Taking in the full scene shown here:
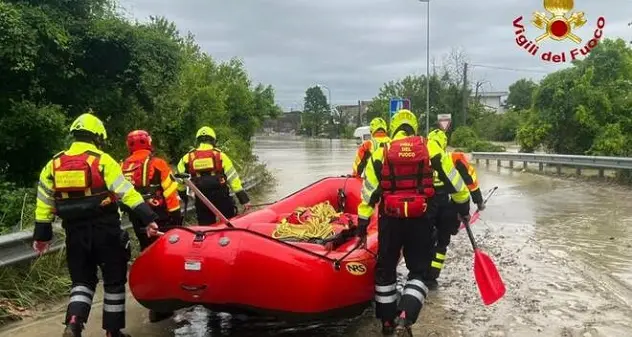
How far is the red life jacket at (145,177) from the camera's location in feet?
20.4

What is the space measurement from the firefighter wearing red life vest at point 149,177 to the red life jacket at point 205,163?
100 centimetres

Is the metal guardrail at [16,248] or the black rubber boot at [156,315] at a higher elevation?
the metal guardrail at [16,248]

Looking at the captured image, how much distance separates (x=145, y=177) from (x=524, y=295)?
4035 mm

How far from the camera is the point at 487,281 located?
5641mm

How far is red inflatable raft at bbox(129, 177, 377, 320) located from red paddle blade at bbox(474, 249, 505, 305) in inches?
47.7

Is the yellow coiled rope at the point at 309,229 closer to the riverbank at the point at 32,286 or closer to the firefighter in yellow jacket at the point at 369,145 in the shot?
the riverbank at the point at 32,286

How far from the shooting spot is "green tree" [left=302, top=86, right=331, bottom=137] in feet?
332

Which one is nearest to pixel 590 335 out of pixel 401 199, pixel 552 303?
pixel 552 303

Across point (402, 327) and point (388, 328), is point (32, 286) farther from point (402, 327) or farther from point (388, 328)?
point (402, 327)

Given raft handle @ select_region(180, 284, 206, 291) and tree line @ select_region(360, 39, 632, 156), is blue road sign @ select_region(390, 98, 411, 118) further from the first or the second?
raft handle @ select_region(180, 284, 206, 291)

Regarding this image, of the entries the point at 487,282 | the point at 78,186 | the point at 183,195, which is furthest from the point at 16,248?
the point at 487,282

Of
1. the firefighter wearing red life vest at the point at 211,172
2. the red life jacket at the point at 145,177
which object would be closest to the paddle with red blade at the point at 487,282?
the firefighter wearing red life vest at the point at 211,172

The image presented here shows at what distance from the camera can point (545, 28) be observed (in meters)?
14.8

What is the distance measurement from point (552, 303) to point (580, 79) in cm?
1769
